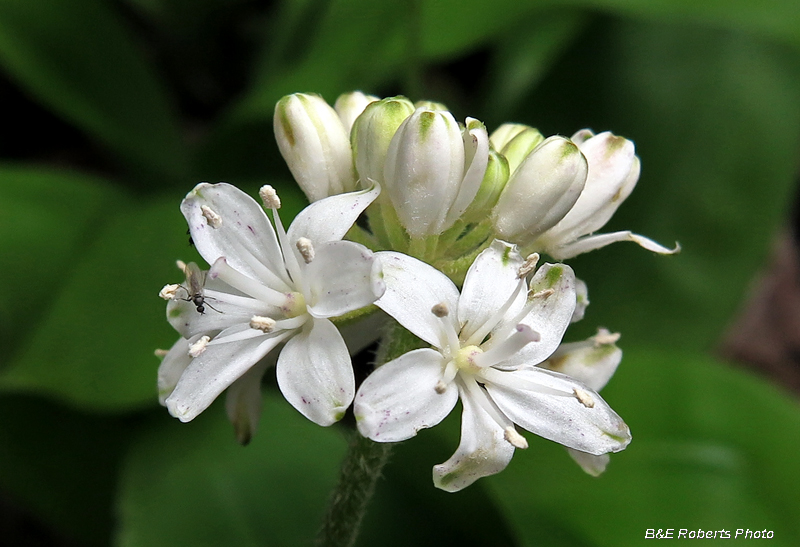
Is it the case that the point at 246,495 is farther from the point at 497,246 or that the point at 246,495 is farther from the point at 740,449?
the point at 740,449

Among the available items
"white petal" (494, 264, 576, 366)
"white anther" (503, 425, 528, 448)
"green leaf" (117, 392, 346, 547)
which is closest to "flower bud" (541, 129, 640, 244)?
"white petal" (494, 264, 576, 366)

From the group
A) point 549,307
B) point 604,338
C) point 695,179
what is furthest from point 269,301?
point 695,179

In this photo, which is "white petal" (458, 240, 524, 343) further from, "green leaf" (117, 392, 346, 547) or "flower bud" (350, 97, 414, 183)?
"green leaf" (117, 392, 346, 547)

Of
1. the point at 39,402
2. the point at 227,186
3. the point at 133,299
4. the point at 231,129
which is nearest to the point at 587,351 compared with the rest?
the point at 227,186

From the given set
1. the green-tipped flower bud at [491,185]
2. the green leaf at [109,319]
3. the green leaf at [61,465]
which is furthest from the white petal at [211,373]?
the green leaf at [61,465]

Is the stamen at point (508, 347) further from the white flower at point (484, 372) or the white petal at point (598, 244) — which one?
the white petal at point (598, 244)
